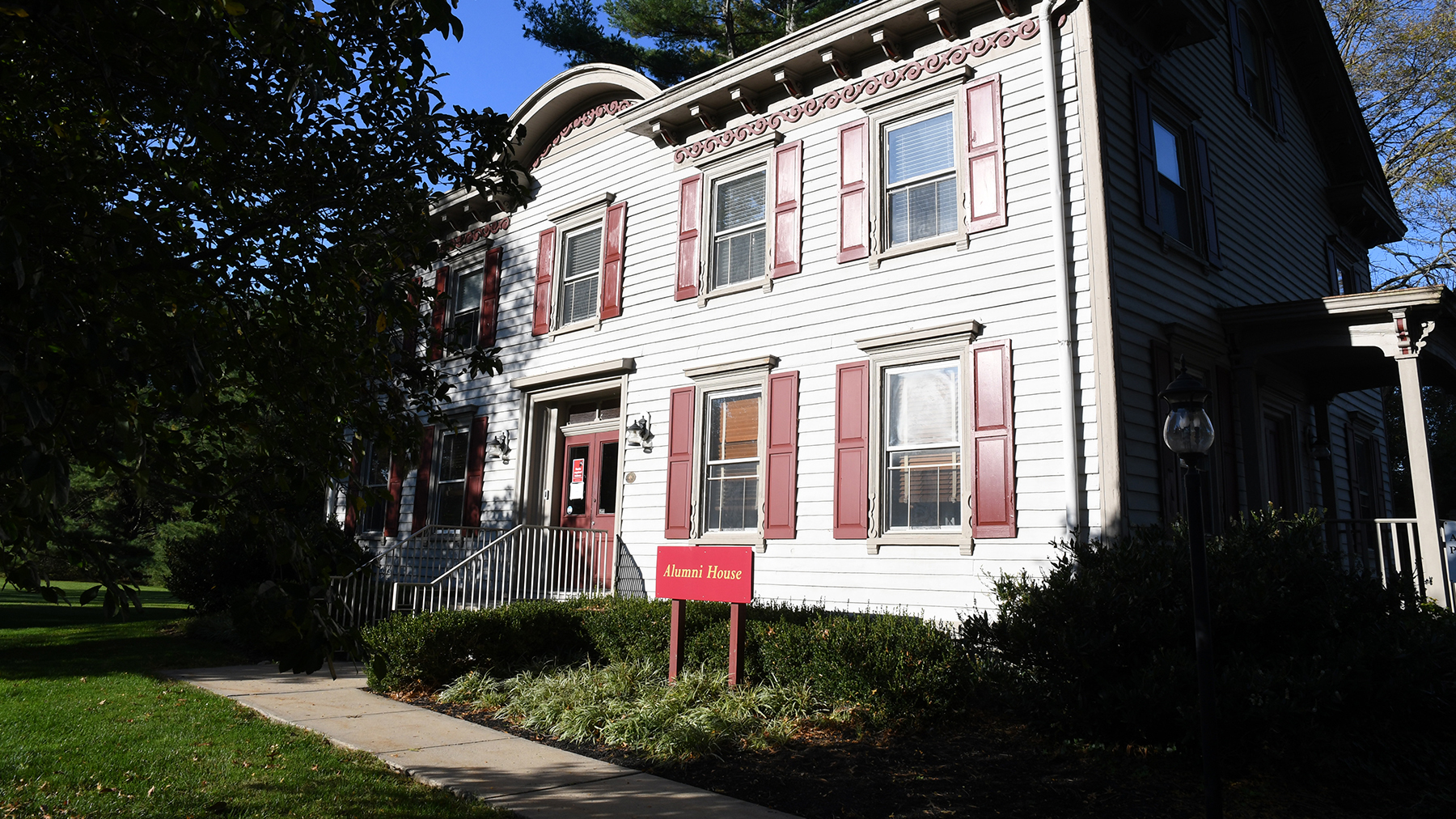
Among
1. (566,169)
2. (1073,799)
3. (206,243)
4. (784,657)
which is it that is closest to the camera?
(206,243)

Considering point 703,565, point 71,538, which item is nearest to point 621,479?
point 703,565

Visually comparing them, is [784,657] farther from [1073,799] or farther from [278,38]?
[278,38]

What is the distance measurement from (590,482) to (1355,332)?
9482 millimetres

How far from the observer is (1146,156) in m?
10.1

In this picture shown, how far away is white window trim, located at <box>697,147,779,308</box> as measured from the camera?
1166 centimetres

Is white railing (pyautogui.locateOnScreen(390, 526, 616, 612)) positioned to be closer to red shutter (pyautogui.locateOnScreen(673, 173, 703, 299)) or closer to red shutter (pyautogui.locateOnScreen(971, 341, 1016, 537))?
red shutter (pyautogui.locateOnScreen(673, 173, 703, 299))

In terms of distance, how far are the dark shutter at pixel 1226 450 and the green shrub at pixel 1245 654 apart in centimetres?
348

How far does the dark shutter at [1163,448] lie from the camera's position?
915 cm

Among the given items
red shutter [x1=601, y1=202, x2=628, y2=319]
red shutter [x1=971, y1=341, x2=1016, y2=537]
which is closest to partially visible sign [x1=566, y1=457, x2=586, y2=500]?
red shutter [x1=601, y1=202, x2=628, y2=319]

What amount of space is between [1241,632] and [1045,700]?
148 cm

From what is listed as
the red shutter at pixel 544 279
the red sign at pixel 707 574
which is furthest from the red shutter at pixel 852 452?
the red shutter at pixel 544 279

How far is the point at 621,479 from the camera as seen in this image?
1278cm

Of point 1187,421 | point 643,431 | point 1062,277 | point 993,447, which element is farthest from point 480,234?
point 1187,421

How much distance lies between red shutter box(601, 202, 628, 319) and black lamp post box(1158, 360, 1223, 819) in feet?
29.5
